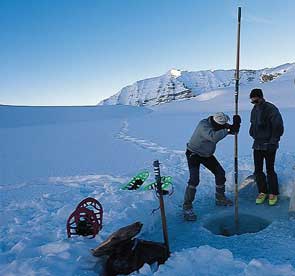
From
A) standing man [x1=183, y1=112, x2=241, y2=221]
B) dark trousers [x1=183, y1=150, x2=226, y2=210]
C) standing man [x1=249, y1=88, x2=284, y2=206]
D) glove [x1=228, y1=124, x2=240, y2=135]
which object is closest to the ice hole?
standing man [x1=183, y1=112, x2=241, y2=221]

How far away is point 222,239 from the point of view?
16.0ft

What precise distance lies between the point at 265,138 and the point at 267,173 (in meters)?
0.63

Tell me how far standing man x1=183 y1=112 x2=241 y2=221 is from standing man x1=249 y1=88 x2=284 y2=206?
0.64 meters

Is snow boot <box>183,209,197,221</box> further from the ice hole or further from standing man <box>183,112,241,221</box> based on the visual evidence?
the ice hole

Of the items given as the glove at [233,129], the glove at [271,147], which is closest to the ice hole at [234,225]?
the glove at [271,147]

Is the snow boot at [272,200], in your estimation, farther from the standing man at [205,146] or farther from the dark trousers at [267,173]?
the standing man at [205,146]

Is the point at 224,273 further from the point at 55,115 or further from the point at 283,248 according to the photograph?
the point at 55,115

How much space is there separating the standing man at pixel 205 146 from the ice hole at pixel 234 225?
0.34 meters

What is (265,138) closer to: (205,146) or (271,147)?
(271,147)

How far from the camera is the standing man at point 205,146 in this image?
538cm

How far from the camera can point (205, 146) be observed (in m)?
5.59

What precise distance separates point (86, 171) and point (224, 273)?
663cm

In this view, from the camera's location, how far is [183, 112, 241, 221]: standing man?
5.38 metres

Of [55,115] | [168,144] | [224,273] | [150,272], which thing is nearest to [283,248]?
[224,273]
